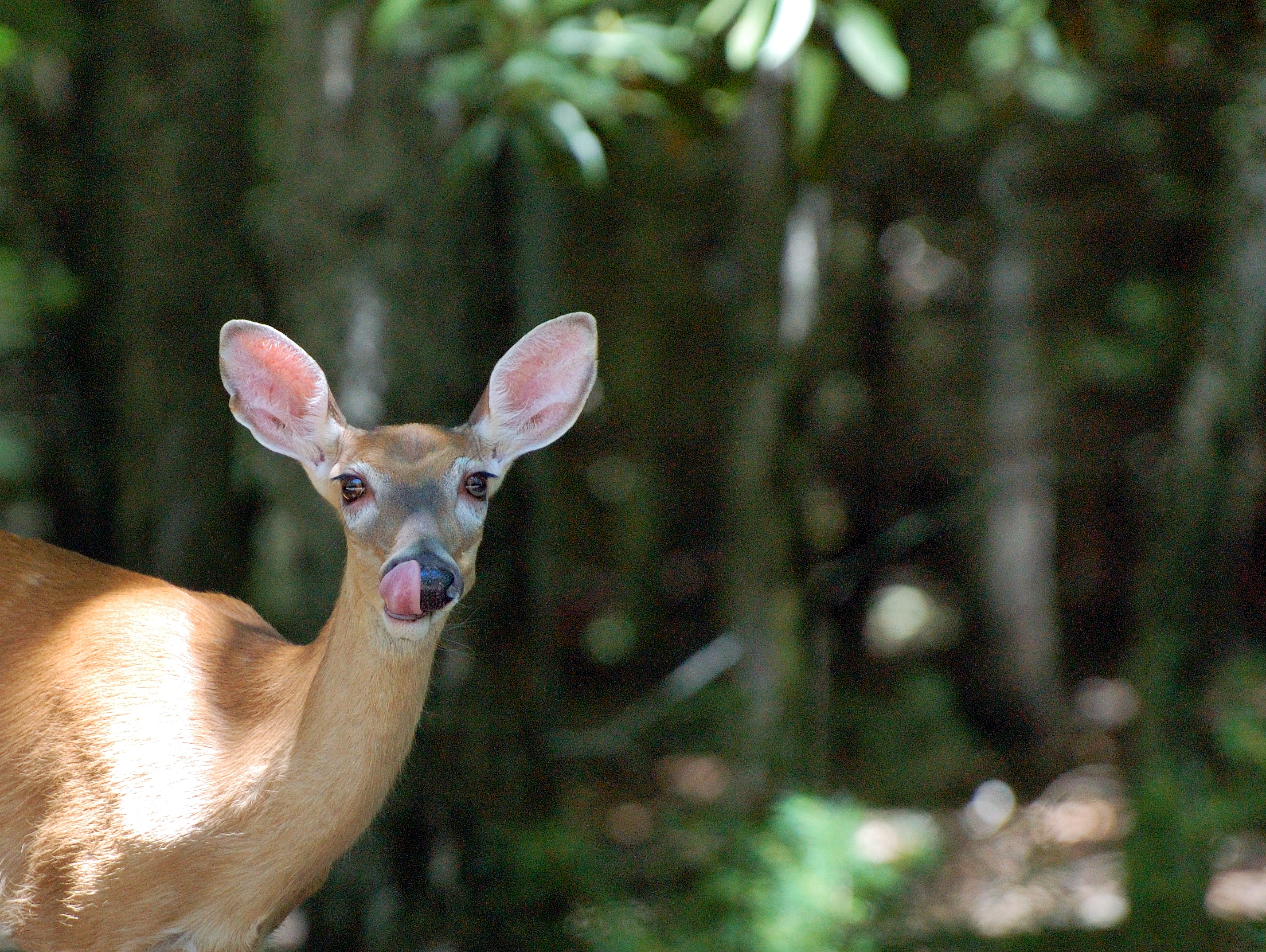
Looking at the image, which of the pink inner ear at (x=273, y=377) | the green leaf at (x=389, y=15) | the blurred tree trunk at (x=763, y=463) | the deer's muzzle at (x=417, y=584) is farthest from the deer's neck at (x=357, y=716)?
the blurred tree trunk at (x=763, y=463)

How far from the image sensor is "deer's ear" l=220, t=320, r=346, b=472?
102 inches

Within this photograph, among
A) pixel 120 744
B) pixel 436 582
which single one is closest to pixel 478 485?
pixel 436 582

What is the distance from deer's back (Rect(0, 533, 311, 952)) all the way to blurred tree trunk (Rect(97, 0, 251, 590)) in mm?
2913

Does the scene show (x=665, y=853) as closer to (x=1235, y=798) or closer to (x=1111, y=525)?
(x=1235, y=798)

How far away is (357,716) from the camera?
2.53 metres

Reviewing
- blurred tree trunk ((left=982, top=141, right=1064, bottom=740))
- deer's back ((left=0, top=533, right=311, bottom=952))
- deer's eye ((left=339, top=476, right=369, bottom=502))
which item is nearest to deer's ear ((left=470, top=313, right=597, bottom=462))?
deer's eye ((left=339, top=476, right=369, bottom=502))

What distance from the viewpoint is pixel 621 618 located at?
33.9 feet

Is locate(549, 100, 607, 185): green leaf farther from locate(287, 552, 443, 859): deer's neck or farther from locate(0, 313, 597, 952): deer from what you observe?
locate(287, 552, 443, 859): deer's neck

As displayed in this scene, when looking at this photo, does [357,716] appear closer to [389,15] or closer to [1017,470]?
[389,15]

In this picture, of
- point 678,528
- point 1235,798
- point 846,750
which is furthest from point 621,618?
point 1235,798

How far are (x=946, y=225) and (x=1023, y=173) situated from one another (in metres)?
1.60

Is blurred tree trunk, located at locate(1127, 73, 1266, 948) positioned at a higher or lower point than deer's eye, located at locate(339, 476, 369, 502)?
higher

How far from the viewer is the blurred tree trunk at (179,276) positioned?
588 centimetres

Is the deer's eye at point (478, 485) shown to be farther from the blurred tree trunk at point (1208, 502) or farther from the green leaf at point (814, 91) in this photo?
the blurred tree trunk at point (1208, 502)
